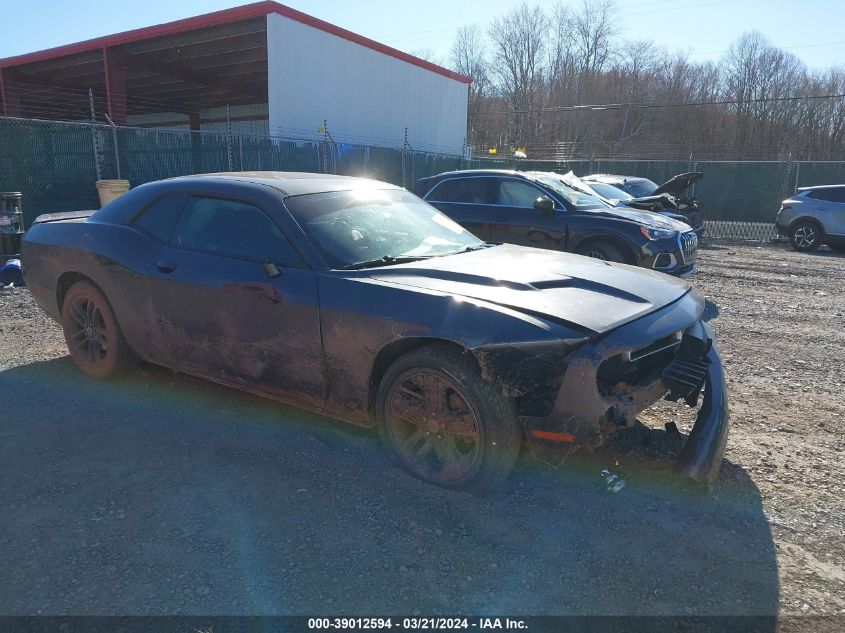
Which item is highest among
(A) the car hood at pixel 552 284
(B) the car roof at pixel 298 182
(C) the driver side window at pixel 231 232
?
(B) the car roof at pixel 298 182

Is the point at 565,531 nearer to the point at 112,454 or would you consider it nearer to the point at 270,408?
the point at 270,408

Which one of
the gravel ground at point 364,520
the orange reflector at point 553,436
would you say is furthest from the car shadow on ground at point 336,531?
the orange reflector at point 553,436

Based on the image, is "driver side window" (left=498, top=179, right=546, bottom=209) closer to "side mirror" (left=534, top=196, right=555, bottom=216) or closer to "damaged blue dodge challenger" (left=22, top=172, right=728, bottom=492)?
"side mirror" (left=534, top=196, right=555, bottom=216)

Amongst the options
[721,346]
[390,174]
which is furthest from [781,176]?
[721,346]

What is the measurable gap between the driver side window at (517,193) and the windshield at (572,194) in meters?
0.20

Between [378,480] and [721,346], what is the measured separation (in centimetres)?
403

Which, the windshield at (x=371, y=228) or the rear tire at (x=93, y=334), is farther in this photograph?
the rear tire at (x=93, y=334)

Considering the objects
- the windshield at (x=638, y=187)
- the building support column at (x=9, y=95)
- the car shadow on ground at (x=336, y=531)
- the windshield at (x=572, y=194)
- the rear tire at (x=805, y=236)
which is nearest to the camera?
the car shadow on ground at (x=336, y=531)

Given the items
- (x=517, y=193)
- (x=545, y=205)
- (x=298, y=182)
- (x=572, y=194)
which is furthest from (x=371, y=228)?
(x=572, y=194)

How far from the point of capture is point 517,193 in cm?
829

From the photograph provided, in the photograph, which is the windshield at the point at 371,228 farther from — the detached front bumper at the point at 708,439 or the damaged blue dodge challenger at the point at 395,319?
the detached front bumper at the point at 708,439

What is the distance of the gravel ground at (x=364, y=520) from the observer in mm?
2357

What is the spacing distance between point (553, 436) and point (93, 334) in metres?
3.65

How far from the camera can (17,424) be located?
3.89 metres
